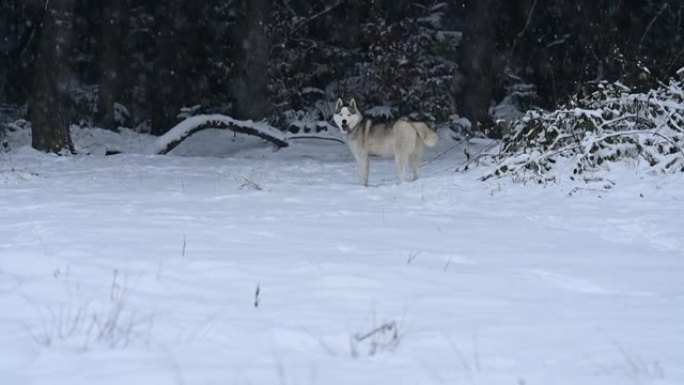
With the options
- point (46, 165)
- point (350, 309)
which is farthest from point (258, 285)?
point (46, 165)

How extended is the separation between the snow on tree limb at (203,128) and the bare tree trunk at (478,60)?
4691 mm

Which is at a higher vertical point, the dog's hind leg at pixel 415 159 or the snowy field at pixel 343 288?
the dog's hind leg at pixel 415 159

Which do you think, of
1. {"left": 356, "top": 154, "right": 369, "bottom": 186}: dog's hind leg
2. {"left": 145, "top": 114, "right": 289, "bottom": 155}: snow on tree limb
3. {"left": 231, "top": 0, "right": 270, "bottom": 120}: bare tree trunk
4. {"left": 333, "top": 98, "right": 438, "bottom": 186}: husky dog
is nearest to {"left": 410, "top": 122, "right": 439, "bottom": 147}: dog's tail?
{"left": 333, "top": 98, "right": 438, "bottom": 186}: husky dog

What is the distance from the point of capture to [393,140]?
39.8 feet

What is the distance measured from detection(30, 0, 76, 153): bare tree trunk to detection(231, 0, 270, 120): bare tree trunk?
4721mm

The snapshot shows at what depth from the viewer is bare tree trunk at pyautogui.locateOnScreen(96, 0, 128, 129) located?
2258 cm

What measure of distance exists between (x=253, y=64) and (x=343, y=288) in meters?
16.1

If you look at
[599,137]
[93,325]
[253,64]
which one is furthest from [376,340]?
[253,64]

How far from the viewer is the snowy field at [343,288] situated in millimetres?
3555

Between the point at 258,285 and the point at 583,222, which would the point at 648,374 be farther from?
the point at 583,222

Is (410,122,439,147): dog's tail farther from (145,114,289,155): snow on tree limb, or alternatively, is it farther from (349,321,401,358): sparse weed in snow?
(349,321,401,358): sparse weed in snow

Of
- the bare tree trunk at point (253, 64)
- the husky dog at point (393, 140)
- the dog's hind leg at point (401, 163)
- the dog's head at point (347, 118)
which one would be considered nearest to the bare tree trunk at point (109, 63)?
the bare tree trunk at point (253, 64)

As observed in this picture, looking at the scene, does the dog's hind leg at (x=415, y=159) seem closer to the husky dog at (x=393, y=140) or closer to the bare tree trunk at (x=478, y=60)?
the husky dog at (x=393, y=140)

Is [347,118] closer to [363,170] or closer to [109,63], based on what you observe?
[363,170]
